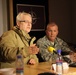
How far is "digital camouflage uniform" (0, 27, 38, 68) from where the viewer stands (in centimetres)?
211

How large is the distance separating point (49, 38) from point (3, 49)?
1.07 m

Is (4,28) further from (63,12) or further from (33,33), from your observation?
(63,12)

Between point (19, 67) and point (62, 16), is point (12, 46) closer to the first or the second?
point (19, 67)

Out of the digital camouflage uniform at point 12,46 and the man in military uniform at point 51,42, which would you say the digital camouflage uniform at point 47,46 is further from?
the digital camouflage uniform at point 12,46

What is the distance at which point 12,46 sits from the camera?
2.18 meters

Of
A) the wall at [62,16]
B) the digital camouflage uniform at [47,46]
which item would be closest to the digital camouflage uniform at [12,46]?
the digital camouflage uniform at [47,46]

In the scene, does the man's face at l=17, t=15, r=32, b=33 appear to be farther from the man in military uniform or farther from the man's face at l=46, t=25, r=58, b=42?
the man's face at l=46, t=25, r=58, b=42

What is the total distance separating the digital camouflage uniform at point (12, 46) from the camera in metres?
2.11

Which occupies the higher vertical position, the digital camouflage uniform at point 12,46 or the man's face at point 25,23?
the man's face at point 25,23

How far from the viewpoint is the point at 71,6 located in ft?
14.9

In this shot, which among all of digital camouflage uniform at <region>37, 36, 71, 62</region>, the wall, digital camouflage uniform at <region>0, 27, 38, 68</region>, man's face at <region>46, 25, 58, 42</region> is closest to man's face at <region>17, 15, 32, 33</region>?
digital camouflage uniform at <region>0, 27, 38, 68</region>

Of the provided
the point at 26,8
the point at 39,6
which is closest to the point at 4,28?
the point at 26,8

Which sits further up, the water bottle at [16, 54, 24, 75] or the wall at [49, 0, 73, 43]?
the wall at [49, 0, 73, 43]

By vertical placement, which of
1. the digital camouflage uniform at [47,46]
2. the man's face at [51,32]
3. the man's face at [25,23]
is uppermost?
the man's face at [25,23]
